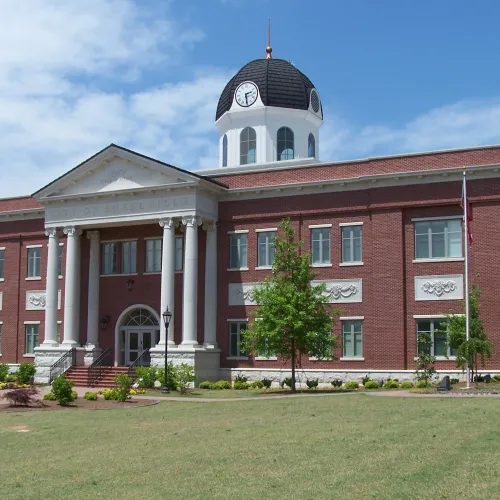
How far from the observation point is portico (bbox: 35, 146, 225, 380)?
3728cm

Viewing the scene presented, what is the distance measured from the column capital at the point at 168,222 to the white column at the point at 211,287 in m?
1.82

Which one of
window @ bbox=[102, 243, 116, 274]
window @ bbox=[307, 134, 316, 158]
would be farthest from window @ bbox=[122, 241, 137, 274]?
window @ bbox=[307, 134, 316, 158]

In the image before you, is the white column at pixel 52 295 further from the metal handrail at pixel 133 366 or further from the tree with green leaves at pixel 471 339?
the tree with green leaves at pixel 471 339

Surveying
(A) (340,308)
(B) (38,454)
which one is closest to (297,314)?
(A) (340,308)

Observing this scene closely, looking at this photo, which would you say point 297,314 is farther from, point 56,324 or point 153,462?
point 153,462

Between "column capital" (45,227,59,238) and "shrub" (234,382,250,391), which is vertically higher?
"column capital" (45,227,59,238)

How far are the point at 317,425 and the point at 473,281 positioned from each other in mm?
17209

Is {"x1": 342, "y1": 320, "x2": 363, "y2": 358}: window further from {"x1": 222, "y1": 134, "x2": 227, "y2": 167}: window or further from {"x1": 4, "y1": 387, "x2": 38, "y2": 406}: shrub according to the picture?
{"x1": 4, "y1": 387, "x2": 38, "y2": 406}: shrub

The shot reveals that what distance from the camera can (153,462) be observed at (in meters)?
14.0

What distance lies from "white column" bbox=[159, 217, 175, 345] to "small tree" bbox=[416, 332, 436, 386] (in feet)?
36.5

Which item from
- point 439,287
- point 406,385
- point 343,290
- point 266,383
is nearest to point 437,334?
point 439,287

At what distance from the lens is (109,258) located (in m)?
42.1

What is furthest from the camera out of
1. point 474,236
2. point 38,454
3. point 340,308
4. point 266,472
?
point 340,308

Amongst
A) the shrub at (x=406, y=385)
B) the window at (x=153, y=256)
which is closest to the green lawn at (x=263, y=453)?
the shrub at (x=406, y=385)
